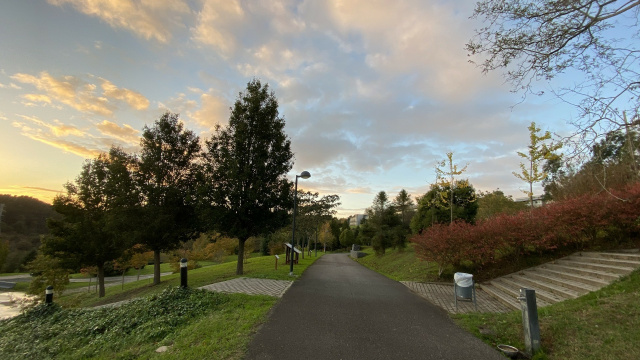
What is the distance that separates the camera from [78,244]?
53.9 ft

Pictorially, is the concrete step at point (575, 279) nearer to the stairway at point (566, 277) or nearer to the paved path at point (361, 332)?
the stairway at point (566, 277)

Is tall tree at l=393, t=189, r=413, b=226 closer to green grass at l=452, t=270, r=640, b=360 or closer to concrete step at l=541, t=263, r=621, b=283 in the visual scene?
concrete step at l=541, t=263, r=621, b=283

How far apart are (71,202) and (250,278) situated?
13.7 meters

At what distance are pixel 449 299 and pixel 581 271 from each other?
3.90m

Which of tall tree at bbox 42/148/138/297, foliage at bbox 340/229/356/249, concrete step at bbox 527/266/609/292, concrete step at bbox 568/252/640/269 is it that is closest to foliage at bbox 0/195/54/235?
tall tree at bbox 42/148/138/297

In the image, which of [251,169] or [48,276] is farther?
[48,276]

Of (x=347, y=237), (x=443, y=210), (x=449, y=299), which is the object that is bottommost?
(x=347, y=237)

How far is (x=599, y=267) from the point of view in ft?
26.5

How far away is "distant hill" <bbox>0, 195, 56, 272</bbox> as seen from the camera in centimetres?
4578

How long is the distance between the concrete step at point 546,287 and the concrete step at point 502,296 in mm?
729

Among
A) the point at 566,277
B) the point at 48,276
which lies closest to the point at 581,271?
the point at 566,277

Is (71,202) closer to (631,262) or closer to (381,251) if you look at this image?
(381,251)

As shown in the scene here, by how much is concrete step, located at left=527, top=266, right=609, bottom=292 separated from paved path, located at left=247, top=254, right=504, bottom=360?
3.67 meters

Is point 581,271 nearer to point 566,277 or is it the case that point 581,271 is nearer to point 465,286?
point 566,277
